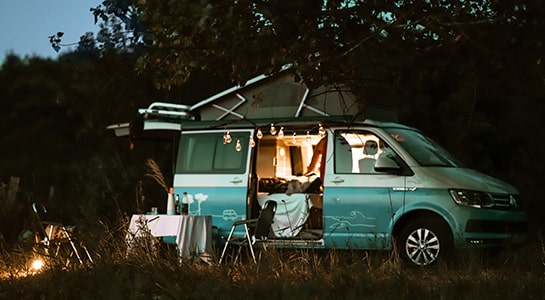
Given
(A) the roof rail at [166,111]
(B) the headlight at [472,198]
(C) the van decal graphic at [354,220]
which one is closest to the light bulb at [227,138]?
(A) the roof rail at [166,111]

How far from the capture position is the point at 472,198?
11984 millimetres

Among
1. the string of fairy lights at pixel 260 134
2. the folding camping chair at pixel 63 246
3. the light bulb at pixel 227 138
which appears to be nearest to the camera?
the folding camping chair at pixel 63 246

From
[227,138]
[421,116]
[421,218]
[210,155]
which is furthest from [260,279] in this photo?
[421,116]

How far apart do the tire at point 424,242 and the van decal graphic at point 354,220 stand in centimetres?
45

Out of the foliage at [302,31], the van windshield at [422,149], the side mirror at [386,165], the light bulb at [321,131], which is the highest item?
the foliage at [302,31]

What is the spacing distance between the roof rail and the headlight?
4.63 meters

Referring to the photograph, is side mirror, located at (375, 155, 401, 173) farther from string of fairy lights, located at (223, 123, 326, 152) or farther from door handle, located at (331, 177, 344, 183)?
string of fairy lights, located at (223, 123, 326, 152)

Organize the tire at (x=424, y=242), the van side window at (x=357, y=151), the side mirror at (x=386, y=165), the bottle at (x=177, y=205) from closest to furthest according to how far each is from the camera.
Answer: the tire at (x=424, y=242)
the side mirror at (x=386, y=165)
the van side window at (x=357, y=151)
the bottle at (x=177, y=205)

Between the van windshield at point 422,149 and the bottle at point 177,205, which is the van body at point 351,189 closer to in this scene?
the van windshield at point 422,149

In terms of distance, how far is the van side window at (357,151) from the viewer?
1268 centimetres

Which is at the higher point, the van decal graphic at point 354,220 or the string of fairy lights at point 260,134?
the string of fairy lights at point 260,134

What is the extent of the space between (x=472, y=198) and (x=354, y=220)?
5.08ft

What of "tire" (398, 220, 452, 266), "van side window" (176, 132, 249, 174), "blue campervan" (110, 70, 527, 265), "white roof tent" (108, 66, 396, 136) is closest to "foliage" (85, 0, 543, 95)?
"blue campervan" (110, 70, 527, 265)

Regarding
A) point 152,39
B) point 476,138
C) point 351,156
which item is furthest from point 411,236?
point 476,138
